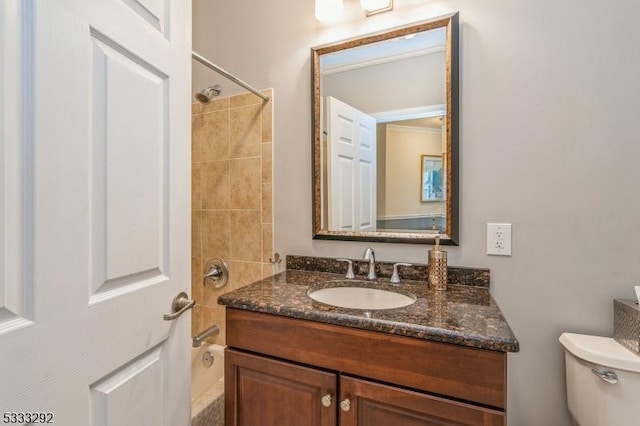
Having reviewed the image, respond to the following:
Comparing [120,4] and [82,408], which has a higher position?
[120,4]

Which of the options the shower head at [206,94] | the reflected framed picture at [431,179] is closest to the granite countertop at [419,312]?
the reflected framed picture at [431,179]

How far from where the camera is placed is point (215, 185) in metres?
1.77

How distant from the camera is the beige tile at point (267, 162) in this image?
1.63 m

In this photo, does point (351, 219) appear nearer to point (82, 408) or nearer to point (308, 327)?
point (308, 327)

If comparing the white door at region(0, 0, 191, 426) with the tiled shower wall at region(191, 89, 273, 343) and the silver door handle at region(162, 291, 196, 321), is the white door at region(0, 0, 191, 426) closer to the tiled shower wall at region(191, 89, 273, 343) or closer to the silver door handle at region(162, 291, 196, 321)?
the silver door handle at region(162, 291, 196, 321)

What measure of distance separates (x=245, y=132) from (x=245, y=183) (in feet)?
0.90

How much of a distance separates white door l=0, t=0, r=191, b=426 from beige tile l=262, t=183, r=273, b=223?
65 cm

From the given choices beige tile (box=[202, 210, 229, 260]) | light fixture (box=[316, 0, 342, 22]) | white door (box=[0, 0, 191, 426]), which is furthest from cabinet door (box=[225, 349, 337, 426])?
light fixture (box=[316, 0, 342, 22])

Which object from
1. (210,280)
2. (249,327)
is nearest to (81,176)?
(249,327)

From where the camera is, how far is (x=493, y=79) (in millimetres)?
1222

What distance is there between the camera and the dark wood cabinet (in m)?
0.81

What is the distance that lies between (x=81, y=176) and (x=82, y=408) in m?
0.49

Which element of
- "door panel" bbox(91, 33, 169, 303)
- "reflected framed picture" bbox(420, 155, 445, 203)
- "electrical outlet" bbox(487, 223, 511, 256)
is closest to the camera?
"door panel" bbox(91, 33, 169, 303)

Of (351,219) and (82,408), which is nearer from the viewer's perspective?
(82,408)
